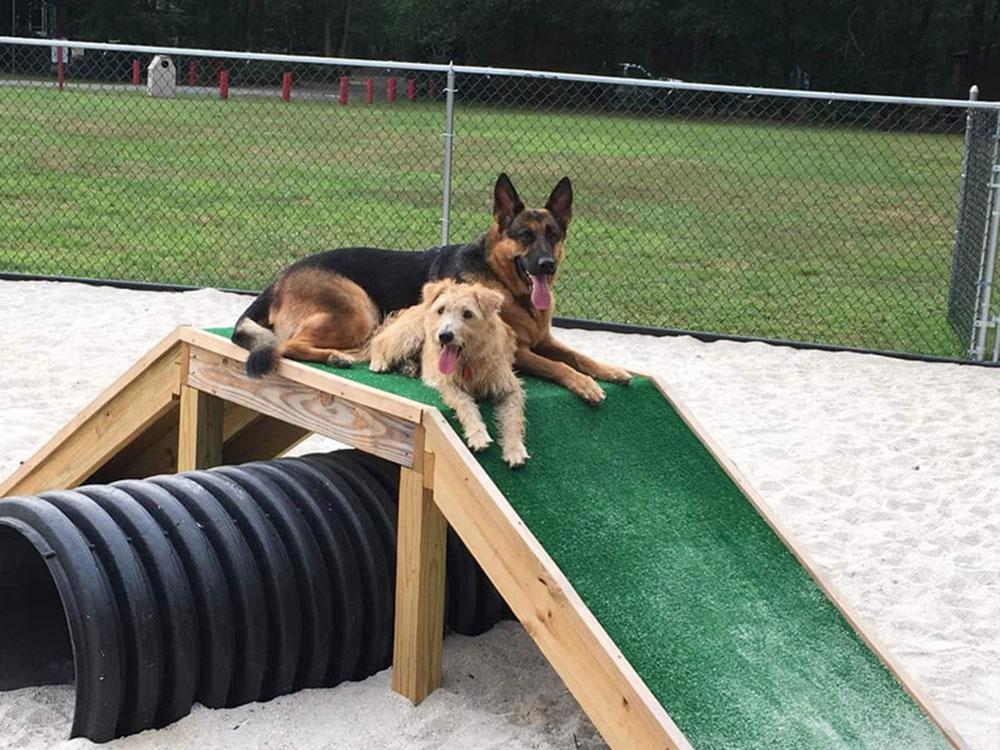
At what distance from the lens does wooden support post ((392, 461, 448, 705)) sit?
4.24m

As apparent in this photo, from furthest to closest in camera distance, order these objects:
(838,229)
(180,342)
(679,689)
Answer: (838,229)
(180,342)
(679,689)

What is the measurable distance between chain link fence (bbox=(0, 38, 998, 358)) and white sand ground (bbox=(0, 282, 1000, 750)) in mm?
1557

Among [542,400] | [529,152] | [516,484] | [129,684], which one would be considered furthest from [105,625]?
[529,152]

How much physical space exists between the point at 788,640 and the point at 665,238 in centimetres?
1156

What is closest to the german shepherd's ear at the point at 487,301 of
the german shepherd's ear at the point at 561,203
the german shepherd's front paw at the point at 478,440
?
the german shepherd's front paw at the point at 478,440

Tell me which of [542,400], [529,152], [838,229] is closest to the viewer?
[542,400]

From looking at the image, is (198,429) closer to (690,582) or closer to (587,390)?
(587,390)

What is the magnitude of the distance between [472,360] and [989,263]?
6.96 m

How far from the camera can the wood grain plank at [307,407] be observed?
4297 mm

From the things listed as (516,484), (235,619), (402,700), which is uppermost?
(516,484)

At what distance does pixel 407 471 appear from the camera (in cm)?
425

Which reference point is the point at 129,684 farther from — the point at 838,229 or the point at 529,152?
the point at 529,152

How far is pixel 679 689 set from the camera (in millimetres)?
3764

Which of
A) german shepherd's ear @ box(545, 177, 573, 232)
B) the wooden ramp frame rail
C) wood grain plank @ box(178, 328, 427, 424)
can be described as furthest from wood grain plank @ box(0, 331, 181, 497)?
german shepherd's ear @ box(545, 177, 573, 232)
